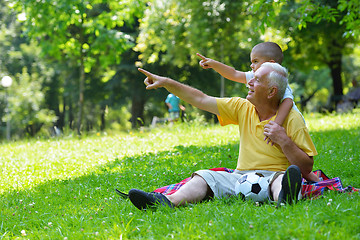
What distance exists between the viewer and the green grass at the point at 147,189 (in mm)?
2738

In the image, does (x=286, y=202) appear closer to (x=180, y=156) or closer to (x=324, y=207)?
(x=324, y=207)

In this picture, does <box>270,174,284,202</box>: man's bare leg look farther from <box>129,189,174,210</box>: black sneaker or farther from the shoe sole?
the shoe sole

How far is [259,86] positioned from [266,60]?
2.76 ft

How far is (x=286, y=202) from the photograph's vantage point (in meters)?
3.02

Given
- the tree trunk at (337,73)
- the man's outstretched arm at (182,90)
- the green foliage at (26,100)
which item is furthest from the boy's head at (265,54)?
the green foliage at (26,100)

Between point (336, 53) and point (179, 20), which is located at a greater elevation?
point (179, 20)

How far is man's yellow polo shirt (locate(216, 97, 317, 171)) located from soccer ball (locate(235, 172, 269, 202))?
131 millimetres

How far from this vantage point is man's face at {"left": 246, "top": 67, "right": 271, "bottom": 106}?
11.5 ft

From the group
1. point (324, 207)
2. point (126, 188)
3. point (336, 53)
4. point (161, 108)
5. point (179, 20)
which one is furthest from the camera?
point (161, 108)

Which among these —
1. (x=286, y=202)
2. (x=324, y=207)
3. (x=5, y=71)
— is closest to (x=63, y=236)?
(x=286, y=202)

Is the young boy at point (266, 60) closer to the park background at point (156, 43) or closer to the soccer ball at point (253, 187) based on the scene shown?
the soccer ball at point (253, 187)

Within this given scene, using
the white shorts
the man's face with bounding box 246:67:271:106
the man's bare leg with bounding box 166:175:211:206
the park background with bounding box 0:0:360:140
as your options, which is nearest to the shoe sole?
the man's bare leg with bounding box 166:175:211:206

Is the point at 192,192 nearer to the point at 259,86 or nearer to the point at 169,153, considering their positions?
the point at 259,86

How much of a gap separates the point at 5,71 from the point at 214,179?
3314 centimetres
